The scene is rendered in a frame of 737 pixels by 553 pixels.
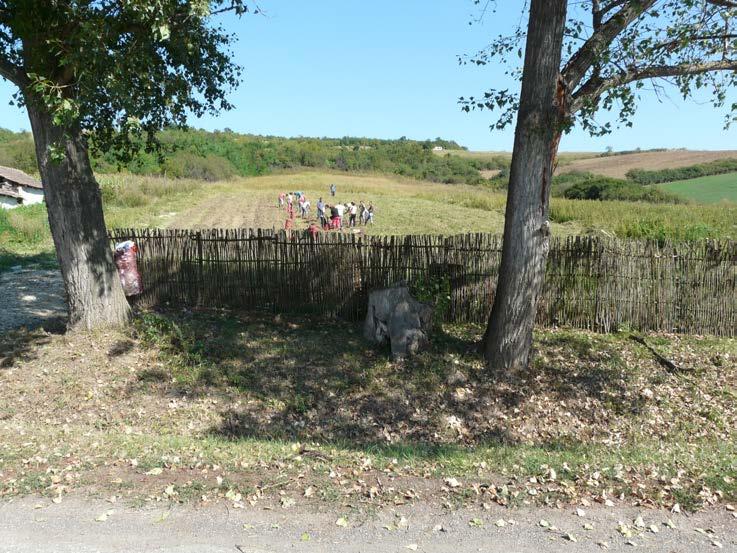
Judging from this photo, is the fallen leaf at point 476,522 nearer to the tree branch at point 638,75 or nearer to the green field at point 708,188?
the tree branch at point 638,75

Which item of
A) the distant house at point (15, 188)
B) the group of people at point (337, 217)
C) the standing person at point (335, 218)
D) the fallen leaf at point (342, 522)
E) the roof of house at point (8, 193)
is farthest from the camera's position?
the distant house at point (15, 188)

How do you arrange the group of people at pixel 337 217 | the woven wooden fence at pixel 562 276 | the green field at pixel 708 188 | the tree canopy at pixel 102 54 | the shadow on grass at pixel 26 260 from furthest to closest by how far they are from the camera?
the green field at pixel 708 188 < the group of people at pixel 337 217 < the shadow on grass at pixel 26 260 < the woven wooden fence at pixel 562 276 < the tree canopy at pixel 102 54

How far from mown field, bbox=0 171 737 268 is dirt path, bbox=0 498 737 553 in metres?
14.5

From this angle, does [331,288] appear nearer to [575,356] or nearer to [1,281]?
[575,356]

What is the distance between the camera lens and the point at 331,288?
1131 cm

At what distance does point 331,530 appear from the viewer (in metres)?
4.27

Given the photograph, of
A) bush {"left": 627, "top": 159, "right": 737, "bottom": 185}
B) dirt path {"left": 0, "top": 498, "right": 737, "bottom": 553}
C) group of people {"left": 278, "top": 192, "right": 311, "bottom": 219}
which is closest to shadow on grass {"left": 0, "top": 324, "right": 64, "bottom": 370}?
dirt path {"left": 0, "top": 498, "right": 737, "bottom": 553}

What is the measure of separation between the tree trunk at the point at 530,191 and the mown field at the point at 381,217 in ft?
40.8

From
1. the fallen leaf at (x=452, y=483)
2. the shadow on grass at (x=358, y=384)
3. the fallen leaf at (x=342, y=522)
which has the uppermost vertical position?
the fallen leaf at (x=342, y=522)

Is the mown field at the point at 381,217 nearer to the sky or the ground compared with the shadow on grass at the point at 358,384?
nearer to the sky

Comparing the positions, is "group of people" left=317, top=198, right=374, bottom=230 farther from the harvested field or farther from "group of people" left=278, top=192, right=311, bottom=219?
the harvested field

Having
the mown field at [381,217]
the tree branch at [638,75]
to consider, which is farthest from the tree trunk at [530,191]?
the mown field at [381,217]

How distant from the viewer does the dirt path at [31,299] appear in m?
10.9

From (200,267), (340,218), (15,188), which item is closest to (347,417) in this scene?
(200,267)
